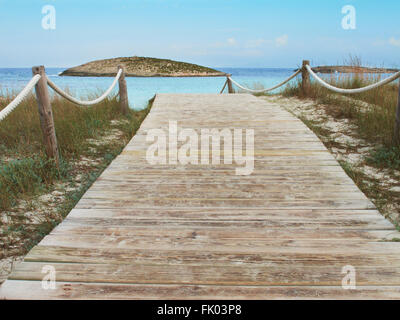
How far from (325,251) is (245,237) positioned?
0.49m

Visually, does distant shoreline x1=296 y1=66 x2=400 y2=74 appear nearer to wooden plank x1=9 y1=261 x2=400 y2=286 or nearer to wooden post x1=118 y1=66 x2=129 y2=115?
wooden post x1=118 y1=66 x2=129 y2=115

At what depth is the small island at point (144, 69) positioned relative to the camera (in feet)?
111

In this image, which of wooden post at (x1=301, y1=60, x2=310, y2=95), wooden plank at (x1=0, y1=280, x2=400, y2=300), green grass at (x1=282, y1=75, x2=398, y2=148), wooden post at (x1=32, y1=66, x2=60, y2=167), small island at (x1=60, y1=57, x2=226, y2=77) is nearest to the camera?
wooden plank at (x1=0, y1=280, x2=400, y2=300)

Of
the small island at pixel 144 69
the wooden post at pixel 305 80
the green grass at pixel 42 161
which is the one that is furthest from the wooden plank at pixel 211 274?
the small island at pixel 144 69

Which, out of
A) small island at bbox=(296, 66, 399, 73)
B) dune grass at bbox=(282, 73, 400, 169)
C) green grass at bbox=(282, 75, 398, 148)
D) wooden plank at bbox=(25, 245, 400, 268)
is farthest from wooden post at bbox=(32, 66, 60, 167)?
small island at bbox=(296, 66, 399, 73)

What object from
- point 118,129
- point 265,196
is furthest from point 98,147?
point 265,196

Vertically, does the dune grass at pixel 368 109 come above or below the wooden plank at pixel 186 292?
above

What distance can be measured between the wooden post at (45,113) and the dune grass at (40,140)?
0.44 ft

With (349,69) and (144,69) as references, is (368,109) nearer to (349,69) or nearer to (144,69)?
(349,69)

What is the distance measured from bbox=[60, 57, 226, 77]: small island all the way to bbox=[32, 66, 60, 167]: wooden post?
30.0 meters

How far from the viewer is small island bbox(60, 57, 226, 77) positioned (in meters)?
33.9

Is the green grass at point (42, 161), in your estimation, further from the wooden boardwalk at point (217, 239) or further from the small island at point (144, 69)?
the small island at point (144, 69)

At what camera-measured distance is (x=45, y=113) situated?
3826 mm

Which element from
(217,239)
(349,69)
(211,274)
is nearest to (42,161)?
(217,239)
